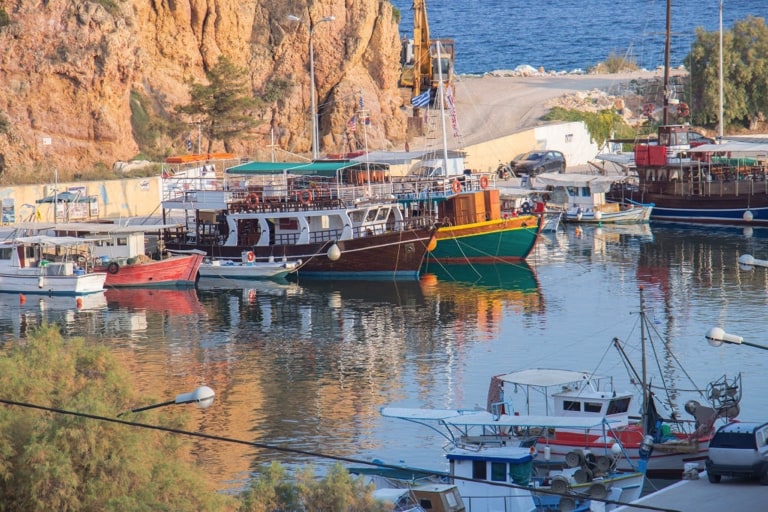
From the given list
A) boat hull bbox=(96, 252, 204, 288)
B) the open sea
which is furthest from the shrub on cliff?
the open sea

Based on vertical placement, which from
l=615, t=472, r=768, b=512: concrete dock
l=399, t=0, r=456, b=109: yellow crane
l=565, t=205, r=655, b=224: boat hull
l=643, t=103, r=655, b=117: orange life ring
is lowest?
l=615, t=472, r=768, b=512: concrete dock

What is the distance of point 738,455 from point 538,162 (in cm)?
5528

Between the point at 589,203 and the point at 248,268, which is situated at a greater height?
the point at 589,203

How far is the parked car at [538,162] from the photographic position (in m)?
77.7

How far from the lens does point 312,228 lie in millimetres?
55406

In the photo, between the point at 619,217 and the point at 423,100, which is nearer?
the point at 423,100

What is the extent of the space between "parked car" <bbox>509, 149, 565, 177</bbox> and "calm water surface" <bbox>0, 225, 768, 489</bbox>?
17.8m

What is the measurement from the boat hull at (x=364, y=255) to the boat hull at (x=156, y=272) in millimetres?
3133

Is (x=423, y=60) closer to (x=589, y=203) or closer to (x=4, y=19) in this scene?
(x=589, y=203)

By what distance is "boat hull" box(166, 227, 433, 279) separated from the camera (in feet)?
175

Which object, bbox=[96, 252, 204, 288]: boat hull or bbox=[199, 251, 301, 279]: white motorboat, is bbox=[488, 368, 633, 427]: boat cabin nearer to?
bbox=[199, 251, 301, 279]: white motorboat

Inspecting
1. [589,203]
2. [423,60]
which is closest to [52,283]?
[589,203]

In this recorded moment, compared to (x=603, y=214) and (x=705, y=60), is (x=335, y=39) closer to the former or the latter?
(x=603, y=214)

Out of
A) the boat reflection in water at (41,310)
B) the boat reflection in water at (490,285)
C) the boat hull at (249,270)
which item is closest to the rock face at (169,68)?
the boat reflection in water at (490,285)
